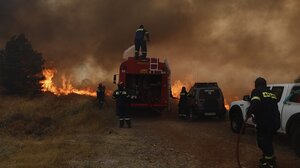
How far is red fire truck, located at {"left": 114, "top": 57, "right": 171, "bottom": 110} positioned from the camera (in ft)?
53.2

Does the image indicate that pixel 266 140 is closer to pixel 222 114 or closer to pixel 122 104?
pixel 122 104

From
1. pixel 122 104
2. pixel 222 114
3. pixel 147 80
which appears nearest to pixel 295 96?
pixel 122 104

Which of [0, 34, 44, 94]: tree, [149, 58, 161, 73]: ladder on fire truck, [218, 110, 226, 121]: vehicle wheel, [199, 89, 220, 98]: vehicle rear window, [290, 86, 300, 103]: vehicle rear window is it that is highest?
[0, 34, 44, 94]: tree

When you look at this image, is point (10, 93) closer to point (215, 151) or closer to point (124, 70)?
point (124, 70)

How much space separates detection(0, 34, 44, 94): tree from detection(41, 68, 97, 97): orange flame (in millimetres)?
1564

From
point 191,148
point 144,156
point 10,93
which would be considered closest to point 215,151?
point 191,148

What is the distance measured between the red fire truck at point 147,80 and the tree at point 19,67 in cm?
1419

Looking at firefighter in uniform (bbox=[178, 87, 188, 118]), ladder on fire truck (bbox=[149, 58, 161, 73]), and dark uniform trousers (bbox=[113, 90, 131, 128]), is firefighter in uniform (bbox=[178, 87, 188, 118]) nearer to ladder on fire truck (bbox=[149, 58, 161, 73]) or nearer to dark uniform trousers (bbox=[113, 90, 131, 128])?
ladder on fire truck (bbox=[149, 58, 161, 73])

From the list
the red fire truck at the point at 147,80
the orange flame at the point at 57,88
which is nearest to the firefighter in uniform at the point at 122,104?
the red fire truck at the point at 147,80

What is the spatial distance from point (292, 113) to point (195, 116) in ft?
25.0

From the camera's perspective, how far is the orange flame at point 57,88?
1180 inches

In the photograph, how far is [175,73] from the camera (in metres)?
33.2

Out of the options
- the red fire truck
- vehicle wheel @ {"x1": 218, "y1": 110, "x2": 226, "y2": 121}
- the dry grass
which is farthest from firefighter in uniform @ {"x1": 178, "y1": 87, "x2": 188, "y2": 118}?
the dry grass

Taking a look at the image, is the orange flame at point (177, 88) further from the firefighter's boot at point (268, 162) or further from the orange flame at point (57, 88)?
the firefighter's boot at point (268, 162)
